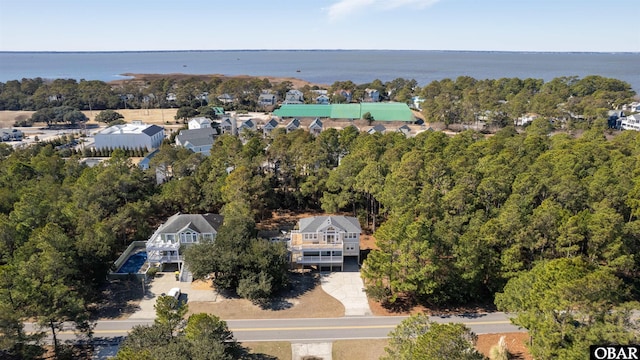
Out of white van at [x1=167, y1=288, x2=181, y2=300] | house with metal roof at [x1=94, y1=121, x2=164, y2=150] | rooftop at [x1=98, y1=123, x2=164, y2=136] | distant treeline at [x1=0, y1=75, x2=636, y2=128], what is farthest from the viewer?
distant treeline at [x1=0, y1=75, x2=636, y2=128]

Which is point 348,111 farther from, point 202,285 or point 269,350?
point 269,350

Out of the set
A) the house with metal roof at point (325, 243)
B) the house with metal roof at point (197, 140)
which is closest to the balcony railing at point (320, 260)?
the house with metal roof at point (325, 243)

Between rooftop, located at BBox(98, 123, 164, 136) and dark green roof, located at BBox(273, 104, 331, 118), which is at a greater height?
dark green roof, located at BBox(273, 104, 331, 118)

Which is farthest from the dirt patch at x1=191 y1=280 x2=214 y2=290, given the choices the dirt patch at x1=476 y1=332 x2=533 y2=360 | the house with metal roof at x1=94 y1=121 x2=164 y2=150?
the house with metal roof at x1=94 y1=121 x2=164 y2=150

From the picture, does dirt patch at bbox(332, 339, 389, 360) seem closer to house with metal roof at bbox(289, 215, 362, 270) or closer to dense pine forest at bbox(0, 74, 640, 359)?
dense pine forest at bbox(0, 74, 640, 359)

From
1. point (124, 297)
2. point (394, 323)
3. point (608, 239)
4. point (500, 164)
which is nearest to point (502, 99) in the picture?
point (500, 164)

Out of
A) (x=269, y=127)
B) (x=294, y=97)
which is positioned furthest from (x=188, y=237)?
(x=294, y=97)

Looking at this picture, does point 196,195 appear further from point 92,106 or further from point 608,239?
point 92,106
